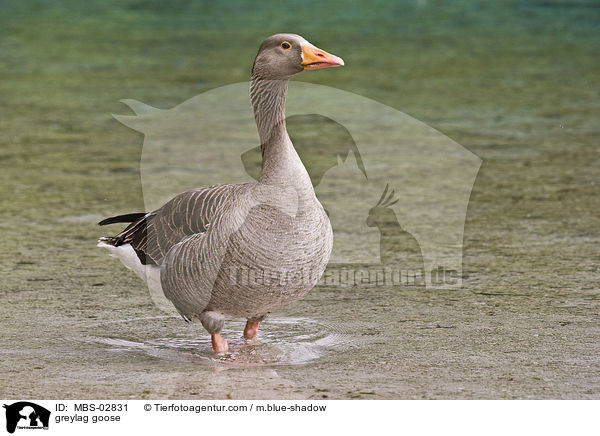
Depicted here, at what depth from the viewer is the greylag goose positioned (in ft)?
16.0

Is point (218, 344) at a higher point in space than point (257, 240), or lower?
lower

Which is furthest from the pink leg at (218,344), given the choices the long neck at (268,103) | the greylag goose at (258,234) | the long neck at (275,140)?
the long neck at (268,103)

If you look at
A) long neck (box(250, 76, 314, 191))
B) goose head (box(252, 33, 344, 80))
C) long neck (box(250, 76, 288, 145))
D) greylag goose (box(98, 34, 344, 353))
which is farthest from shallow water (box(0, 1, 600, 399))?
goose head (box(252, 33, 344, 80))

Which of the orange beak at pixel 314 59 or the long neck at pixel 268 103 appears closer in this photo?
the orange beak at pixel 314 59

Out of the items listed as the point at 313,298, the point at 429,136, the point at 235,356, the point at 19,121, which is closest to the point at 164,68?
the point at 19,121

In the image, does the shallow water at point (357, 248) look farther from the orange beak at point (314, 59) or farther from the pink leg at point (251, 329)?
the orange beak at point (314, 59)

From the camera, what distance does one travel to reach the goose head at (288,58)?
5.11 metres

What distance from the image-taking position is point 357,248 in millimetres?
Result: 7336

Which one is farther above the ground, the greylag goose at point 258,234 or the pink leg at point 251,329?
the greylag goose at point 258,234

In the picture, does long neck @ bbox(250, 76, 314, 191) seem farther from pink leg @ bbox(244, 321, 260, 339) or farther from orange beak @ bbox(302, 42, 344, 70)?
pink leg @ bbox(244, 321, 260, 339)
